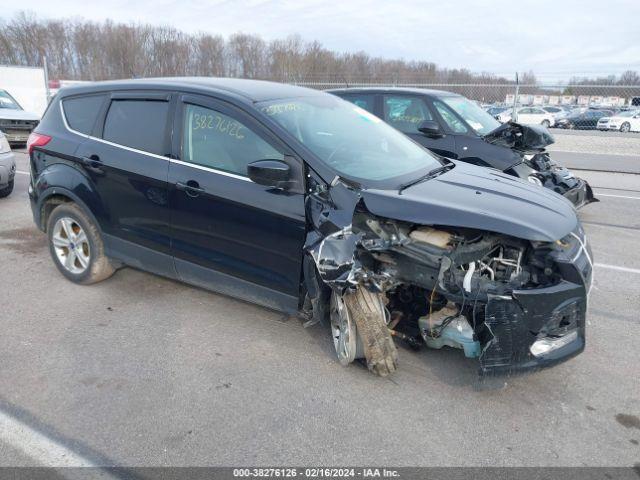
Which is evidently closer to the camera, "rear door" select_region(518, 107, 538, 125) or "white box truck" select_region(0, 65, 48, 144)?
"white box truck" select_region(0, 65, 48, 144)

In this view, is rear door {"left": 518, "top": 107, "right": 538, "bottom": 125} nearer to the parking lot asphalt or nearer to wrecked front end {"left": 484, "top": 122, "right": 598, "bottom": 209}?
wrecked front end {"left": 484, "top": 122, "right": 598, "bottom": 209}

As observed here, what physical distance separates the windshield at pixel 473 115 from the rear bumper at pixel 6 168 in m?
6.61

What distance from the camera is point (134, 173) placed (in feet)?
12.9

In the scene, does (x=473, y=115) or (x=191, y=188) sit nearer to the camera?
(x=191, y=188)

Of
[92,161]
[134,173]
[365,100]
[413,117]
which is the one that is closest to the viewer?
[134,173]

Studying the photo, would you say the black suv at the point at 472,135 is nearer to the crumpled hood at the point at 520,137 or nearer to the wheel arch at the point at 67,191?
the crumpled hood at the point at 520,137

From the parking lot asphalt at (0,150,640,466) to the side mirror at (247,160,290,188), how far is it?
1.24m

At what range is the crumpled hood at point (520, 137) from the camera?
6672 mm

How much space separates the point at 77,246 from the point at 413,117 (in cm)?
487

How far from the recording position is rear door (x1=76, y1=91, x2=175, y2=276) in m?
3.89

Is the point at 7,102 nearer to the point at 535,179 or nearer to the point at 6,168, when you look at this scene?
the point at 6,168

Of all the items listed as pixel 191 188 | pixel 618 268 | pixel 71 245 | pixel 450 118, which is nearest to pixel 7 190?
pixel 71 245

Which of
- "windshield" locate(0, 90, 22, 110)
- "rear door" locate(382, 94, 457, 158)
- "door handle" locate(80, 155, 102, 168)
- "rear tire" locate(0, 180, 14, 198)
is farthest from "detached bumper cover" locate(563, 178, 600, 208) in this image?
"windshield" locate(0, 90, 22, 110)

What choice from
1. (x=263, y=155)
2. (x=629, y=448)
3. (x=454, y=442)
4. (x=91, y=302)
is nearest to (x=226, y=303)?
(x=91, y=302)
